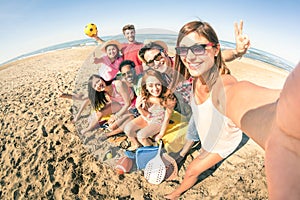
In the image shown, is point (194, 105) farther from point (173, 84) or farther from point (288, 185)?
point (288, 185)

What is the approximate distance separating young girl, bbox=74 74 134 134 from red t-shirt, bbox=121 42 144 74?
10.4 inches

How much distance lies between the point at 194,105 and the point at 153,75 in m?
0.54

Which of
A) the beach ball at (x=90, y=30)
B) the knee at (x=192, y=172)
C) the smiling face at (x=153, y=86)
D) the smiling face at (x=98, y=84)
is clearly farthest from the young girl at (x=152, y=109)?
the beach ball at (x=90, y=30)

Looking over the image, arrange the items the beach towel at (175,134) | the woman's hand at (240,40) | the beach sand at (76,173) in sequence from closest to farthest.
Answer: the woman's hand at (240,40) → the beach sand at (76,173) → the beach towel at (175,134)

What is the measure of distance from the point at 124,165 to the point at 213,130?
123 cm

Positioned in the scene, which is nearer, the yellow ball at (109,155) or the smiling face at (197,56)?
the smiling face at (197,56)

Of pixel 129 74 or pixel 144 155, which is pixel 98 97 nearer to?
pixel 129 74

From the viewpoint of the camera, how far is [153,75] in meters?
2.17

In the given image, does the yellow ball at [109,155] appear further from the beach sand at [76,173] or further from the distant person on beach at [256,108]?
the distant person on beach at [256,108]

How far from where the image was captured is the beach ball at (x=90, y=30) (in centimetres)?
369

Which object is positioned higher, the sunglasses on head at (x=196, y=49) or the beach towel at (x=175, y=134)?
the sunglasses on head at (x=196, y=49)

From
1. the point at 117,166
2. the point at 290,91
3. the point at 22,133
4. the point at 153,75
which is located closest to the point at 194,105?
the point at 153,75

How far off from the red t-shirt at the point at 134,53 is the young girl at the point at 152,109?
296 mm

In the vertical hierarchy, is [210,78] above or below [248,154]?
above
